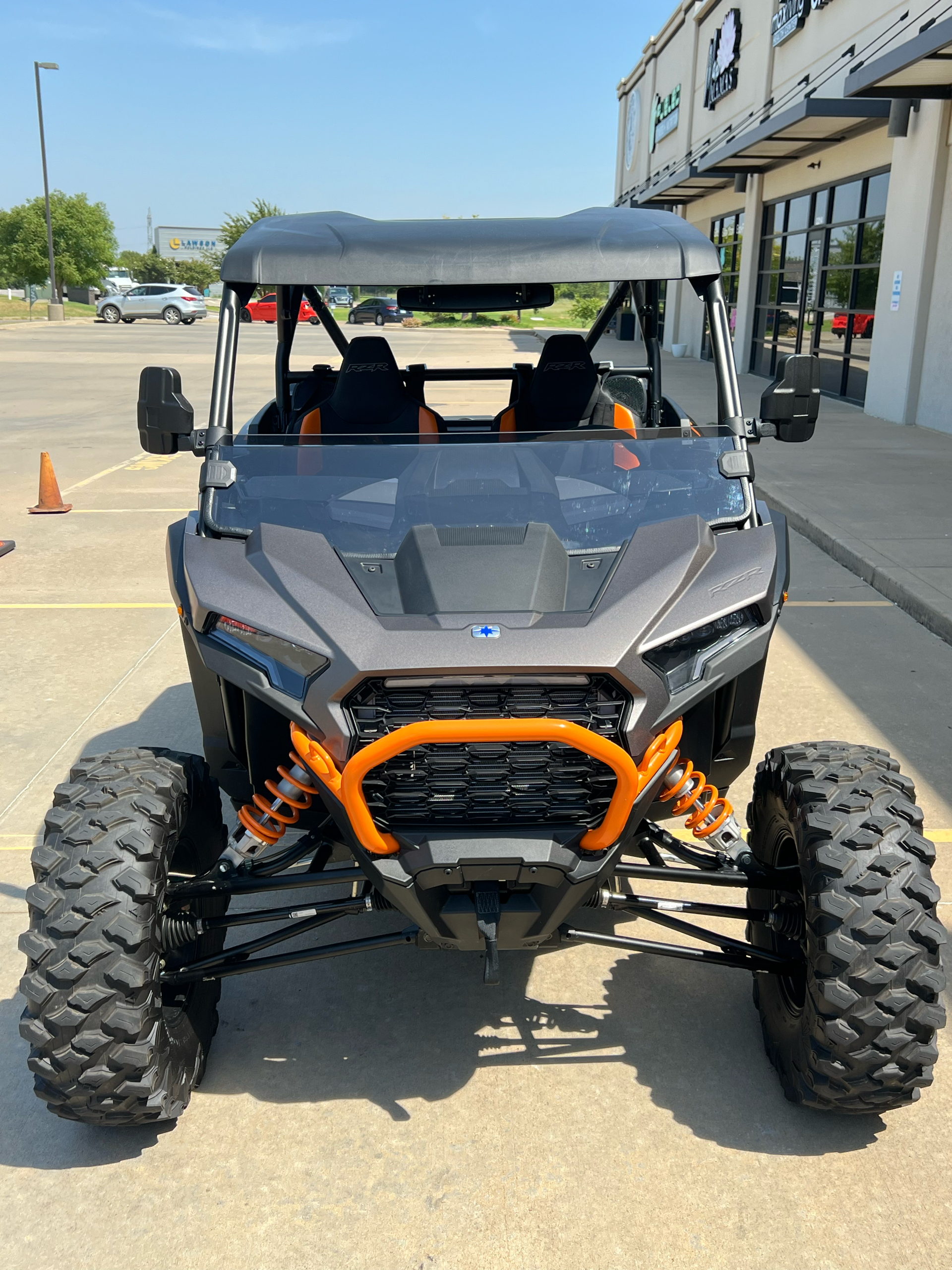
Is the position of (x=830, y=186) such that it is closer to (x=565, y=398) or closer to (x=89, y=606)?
(x=89, y=606)

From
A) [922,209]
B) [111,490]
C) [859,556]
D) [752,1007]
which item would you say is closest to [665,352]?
[922,209]

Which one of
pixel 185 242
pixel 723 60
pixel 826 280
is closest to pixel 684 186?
pixel 723 60

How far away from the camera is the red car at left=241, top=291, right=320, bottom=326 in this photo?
3.94 m

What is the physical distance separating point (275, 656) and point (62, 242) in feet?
212

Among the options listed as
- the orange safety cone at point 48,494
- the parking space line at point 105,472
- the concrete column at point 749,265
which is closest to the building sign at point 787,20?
the concrete column at point 749,265

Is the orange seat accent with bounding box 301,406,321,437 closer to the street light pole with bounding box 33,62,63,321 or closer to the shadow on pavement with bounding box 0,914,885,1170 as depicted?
the shadow on pavement with bounding box 0,914,885,1170

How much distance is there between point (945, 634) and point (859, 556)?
4.81ft

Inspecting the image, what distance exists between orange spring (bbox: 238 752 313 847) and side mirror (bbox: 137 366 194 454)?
1.29 meters

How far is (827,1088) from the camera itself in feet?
8.54

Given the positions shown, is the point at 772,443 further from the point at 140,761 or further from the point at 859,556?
the point at 140,761

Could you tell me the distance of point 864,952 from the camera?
2525 millimetres

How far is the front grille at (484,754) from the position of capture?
2422mm

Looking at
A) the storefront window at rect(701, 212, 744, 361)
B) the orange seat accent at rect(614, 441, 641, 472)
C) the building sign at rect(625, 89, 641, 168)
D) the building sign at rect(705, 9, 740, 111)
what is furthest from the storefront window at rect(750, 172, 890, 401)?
the building sign at rect(625, 89, 641, 168)

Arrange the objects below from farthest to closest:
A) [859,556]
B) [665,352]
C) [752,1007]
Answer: [665,352] → [859,556] → [752,1007]
